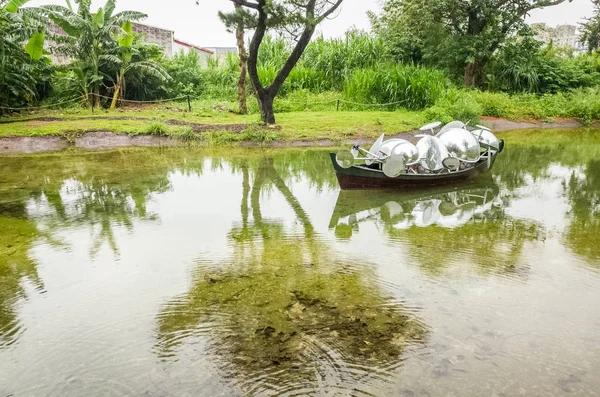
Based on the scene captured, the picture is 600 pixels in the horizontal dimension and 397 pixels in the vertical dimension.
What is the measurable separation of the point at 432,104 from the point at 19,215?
1221 cm

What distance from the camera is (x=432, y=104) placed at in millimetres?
15539

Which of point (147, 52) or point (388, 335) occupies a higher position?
point (147, 52)

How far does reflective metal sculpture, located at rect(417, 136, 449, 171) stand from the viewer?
7.60 m

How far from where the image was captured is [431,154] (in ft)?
25.0

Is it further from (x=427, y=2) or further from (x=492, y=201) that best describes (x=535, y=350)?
(x=427, y=2)

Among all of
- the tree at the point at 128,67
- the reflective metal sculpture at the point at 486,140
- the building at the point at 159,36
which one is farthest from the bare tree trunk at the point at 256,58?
the building at the point at 159,36

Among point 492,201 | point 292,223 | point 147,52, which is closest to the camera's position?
point 292,223

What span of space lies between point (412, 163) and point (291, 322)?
14.2ft

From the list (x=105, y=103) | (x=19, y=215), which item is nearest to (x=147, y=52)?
(x=105, y=103)

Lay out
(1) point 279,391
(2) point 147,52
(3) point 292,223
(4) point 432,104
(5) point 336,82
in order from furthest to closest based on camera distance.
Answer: (5) point 336,82 → (2) point 147,52 → (4) point 432,104 → (3) point 292,223 → (1) point 279,391

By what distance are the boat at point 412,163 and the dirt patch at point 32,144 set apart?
7.43 meters

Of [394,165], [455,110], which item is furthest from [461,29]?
[394,165]

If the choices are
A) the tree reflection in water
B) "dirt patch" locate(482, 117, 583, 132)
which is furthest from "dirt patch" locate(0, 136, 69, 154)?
"dirt patch" locate(482, 117, 583, 132)

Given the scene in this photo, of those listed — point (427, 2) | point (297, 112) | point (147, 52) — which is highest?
point (427, 2)
